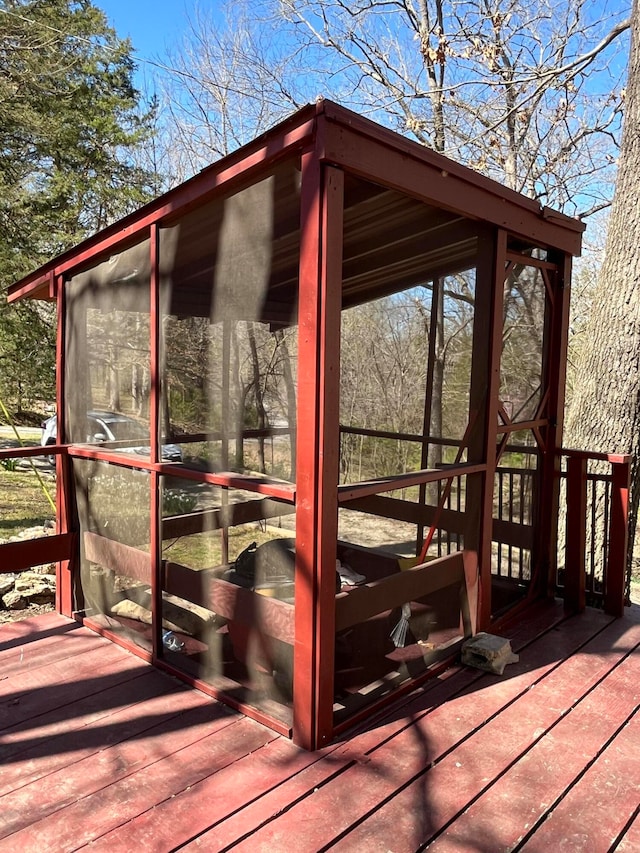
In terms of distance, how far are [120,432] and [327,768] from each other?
1.92m

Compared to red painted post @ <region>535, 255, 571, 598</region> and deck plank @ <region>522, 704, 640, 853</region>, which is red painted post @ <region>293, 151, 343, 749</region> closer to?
deck plank @ <region>522, 704, 640, 853</region>

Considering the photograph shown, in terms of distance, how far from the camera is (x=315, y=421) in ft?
7.24

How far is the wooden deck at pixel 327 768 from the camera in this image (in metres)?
1.87

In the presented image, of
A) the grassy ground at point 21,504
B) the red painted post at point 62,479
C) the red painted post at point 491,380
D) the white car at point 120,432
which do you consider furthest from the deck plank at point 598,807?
the grassy ground at point 21,504

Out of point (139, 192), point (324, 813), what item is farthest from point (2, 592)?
point (139, 192)

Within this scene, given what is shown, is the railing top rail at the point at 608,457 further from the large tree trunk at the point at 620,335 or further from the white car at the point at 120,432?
the white car at the point at 120,432

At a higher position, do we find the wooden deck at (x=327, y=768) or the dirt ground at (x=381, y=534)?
the dirt ground at (x=381, y=534)

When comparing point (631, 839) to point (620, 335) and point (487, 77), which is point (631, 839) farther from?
point (487, 77)

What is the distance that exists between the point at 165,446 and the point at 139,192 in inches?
319

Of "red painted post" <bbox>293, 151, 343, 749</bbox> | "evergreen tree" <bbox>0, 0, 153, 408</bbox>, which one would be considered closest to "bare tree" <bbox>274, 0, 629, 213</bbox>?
"evergreen tree" <bbox>0, 0, 153, 408</bbox>

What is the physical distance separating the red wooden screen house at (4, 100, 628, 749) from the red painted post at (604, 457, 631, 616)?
0.8 inches

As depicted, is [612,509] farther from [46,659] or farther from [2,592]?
[2,592]

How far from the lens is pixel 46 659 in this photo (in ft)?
10.1

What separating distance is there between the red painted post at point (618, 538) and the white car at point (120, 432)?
8.02 feet
